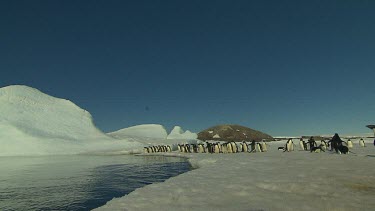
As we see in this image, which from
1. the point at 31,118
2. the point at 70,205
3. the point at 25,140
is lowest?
the point at 70,205

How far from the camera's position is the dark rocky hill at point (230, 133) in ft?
390

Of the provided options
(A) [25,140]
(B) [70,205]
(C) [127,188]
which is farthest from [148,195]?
(A) [25,140]

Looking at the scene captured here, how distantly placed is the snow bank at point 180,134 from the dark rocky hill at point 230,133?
73.3 feet

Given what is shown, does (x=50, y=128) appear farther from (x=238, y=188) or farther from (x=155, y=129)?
(x=238, y=188)

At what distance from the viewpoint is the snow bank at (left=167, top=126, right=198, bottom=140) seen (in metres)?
89.8

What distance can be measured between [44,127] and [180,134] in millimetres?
42037

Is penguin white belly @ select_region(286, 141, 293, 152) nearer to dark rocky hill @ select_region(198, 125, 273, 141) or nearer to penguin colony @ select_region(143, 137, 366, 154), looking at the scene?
penguin colony @ select_region(143, 137, 366, 154)

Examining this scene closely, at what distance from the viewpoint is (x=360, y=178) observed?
31.1ft

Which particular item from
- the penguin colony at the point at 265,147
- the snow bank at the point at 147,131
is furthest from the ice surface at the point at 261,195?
the snow bank at the point at 147,131

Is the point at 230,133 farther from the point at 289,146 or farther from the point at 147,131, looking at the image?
the point at 289,146

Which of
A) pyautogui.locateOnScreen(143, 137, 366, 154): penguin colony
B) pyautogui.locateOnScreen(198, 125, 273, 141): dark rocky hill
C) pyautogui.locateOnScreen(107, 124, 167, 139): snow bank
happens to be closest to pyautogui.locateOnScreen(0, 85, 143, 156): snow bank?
pyautogui.locateOnScreen(107, 124, 167, 139): snow bank

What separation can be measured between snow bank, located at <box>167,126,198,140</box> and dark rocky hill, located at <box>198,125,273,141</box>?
73.3ft

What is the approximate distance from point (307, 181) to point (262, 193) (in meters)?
1.94

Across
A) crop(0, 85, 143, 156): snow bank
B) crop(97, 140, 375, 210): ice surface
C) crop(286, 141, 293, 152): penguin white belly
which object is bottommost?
crop(97, 140, 375, 210): ice surface
